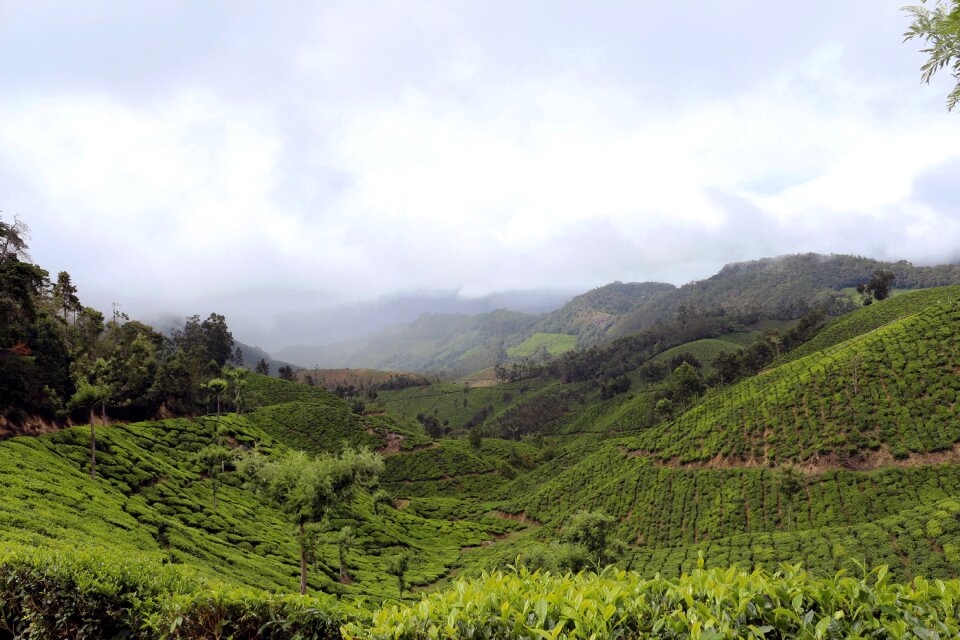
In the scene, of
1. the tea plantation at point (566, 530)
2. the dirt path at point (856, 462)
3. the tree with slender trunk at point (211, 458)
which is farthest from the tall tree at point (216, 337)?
the dirt path at point (856, 462)

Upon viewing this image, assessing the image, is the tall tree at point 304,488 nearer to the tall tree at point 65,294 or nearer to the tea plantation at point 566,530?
the tea plantation at point 566,530

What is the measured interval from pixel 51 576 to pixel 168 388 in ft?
226

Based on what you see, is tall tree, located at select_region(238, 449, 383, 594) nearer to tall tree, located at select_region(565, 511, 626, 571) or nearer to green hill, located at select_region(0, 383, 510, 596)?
green hill, located at select_region(0, 383, 510, 596)

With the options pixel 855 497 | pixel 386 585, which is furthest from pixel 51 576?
pixel 855 497

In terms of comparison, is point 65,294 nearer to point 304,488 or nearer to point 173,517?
point 173,517

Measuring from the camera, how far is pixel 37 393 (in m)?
37.7

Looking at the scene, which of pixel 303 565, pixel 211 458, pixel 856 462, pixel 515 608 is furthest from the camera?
pixel 856 462

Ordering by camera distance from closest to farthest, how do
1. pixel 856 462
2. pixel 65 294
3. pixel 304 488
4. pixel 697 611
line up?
pixel 697 611 → pixel 304 488 → pixel 856 462 → pixel 65 294

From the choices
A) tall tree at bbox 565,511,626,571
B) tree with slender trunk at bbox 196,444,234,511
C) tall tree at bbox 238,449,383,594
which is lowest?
tall tree at bbox 565,511,626,571

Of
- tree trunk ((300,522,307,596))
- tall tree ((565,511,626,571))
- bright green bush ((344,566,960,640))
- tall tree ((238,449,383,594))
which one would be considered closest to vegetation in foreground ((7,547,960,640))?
bright green bush ((344,566,960,640))

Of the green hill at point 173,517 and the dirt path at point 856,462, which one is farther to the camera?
the dirt path at point 856,462

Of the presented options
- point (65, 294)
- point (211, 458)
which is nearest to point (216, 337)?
point (65, 294)

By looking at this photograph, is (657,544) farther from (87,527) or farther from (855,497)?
(87,527)

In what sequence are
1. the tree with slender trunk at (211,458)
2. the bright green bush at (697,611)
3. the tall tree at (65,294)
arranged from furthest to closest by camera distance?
1. the tall tree at (65,294)
2. the tree with slender trunk at (211,458)
3. the bright green bush at (697,611)
